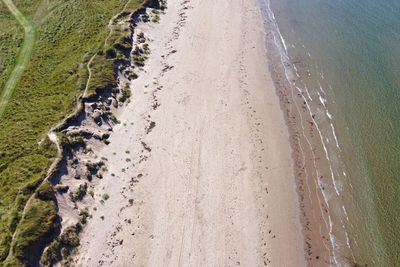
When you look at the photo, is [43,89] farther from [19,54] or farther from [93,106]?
[19,54]

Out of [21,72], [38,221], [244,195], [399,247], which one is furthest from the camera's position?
[21,72]

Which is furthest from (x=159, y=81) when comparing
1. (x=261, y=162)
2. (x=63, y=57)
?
(x=261, y=162)

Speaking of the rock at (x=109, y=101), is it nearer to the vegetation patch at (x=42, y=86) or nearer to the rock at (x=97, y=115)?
the vegetation patch at (x=42, y=86)

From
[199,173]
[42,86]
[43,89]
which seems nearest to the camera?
[199,173]

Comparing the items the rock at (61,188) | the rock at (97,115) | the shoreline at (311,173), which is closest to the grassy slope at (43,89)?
the rock at (61,188)

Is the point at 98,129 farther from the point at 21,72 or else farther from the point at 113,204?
the point at 21,72

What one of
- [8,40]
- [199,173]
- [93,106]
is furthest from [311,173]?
[8,40]
